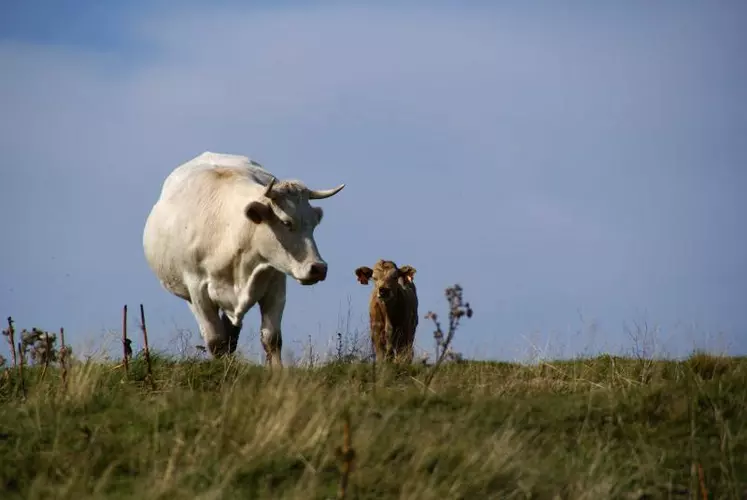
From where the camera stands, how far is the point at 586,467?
23.9ft

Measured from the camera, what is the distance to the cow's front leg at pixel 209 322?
1253cm

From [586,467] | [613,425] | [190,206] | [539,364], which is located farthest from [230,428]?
[190,206]

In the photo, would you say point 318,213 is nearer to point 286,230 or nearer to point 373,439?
point 286,230

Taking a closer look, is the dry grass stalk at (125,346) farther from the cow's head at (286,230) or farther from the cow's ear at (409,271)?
the cow's ear at (409,271)

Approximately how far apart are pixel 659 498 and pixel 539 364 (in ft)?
15.5

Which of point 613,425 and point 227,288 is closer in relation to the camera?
point 613,425

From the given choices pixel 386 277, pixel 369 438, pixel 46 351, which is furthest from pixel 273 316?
pixel 369 438

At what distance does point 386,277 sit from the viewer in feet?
51.4

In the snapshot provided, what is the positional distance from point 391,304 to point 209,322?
3.87 metres

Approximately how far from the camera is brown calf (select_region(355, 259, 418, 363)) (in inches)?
611

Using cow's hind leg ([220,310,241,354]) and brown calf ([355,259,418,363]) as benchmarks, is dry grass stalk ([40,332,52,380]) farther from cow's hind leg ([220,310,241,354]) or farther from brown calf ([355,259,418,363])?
brown calf ([355,259,418,363])

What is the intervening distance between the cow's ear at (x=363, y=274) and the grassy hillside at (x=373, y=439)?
5.58 m

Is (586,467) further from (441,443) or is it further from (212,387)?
(212,387)

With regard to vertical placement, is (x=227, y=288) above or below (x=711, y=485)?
above
